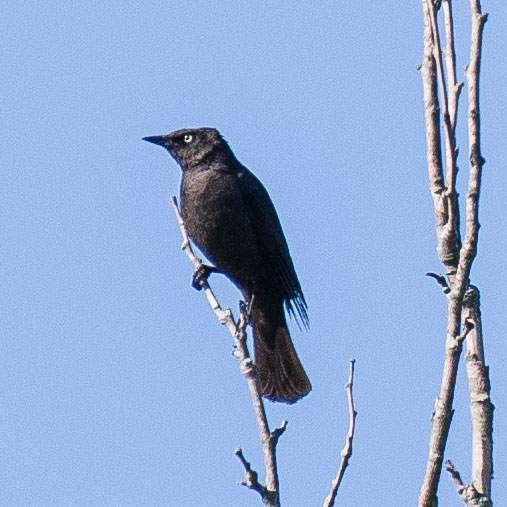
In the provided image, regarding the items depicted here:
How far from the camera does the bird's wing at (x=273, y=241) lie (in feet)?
25.1

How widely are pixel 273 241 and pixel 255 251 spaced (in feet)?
0.46

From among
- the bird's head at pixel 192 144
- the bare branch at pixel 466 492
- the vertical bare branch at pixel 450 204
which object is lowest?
the bare branch at pixel 466 492

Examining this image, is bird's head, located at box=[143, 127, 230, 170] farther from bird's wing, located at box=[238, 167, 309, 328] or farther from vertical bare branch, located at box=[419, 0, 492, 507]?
vertical bare branch, located at box=[419, 0, 492, 507]

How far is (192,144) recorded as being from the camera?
327 inches

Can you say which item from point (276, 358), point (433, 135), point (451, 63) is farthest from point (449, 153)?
point (276, 358)

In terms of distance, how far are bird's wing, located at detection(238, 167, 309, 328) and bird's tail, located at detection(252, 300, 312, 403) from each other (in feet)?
0.55

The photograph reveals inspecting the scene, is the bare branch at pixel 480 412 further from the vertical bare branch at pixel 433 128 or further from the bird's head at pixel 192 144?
the bird's head at pixel 192 144

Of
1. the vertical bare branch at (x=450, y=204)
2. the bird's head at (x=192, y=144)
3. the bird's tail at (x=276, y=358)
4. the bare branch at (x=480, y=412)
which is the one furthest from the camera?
the bird's head at (x=192, y=144)

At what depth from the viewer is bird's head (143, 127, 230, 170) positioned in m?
8.16

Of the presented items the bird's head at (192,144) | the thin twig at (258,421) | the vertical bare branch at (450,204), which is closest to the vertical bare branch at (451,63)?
the vertical bare branch at (450,204)

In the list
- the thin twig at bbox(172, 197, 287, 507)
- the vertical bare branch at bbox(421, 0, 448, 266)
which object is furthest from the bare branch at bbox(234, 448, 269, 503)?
the vertical bare branch at bbox(421, 0, 448, 266)

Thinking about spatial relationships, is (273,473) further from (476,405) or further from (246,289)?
(246,289)

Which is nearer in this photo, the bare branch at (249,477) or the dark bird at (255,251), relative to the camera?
the bare branch at (249,477)

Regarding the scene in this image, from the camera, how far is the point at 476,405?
392 centimetres
